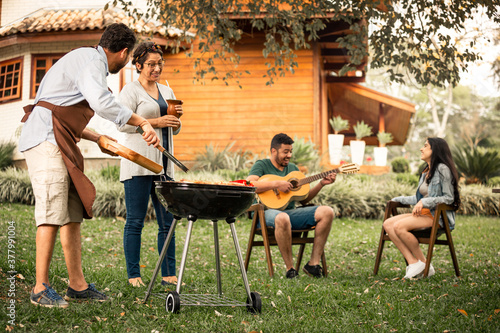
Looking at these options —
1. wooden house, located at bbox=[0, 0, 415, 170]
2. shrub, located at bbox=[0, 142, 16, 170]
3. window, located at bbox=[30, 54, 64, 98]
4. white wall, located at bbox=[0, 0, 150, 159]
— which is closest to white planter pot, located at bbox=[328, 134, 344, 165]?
wooden house, located at bbox=[0, 0, 415, 170]

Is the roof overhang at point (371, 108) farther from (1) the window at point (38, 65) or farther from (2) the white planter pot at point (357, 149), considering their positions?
(1) the window at point (38, 65)

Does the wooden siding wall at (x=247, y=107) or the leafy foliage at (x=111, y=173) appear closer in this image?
the leafy foliage at (x=111, y=173)

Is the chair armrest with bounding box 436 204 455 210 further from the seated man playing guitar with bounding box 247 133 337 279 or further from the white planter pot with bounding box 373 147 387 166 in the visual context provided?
the white planter pot with bounding box 373 147 387 166

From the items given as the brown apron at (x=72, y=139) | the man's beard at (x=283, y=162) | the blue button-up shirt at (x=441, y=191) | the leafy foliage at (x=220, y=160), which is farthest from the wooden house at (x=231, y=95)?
the brown apron at (x=72, y=139)

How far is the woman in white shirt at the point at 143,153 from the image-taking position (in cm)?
418

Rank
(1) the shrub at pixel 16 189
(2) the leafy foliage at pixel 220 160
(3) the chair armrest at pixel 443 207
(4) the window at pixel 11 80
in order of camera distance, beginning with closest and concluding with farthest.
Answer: (3) the chair armrest at pixel 443 207 < (1) the shrub at pixel 16 189 < (2) the leafy foliage at pixel 220 160 < (4) the window at pixel 11 80

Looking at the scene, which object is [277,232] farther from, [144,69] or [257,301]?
[144,69]

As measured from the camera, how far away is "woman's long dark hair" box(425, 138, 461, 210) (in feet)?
16.8

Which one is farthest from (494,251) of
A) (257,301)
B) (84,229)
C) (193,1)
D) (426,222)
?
(84,229)

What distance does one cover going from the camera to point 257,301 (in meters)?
3.54

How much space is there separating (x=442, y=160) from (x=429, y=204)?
0.48 m

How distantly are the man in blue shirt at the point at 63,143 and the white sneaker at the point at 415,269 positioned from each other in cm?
300

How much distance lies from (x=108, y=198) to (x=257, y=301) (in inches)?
266

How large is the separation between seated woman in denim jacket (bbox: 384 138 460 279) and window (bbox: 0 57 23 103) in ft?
42.7
